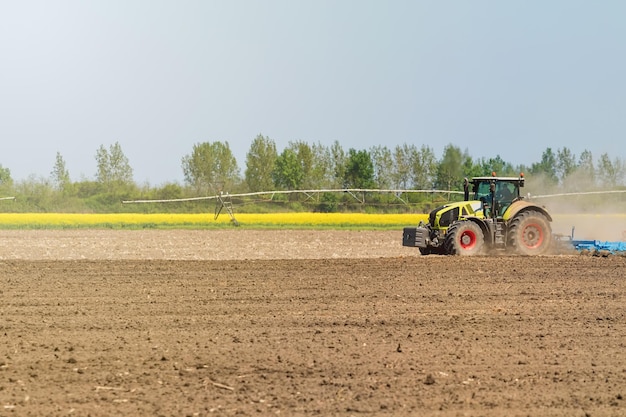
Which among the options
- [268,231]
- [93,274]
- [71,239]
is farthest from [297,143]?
[93,274]

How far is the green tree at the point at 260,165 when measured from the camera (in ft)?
188

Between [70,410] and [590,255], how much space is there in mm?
16680

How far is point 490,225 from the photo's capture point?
68.7ft

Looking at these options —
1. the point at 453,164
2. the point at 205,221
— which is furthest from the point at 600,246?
the point at 205,221

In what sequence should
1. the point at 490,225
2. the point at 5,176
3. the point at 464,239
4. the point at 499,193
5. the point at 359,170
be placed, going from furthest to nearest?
the point at 5,176, the point at 359,170, the point at 499,193, the point at 490,225, the point at 464,239

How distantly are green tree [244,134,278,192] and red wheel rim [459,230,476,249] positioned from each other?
119 feet

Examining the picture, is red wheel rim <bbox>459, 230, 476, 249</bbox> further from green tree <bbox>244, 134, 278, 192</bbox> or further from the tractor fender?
green tree <bbox>244, 134, 278, 192</bbox>

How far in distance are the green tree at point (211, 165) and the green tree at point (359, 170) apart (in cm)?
831

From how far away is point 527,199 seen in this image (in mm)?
21766

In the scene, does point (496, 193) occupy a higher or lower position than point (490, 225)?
higher

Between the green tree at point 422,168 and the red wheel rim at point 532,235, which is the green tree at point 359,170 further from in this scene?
the red wheel rim at point 532,235

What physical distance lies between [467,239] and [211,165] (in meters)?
42.6

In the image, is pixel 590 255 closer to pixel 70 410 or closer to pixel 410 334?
pixel 410 334

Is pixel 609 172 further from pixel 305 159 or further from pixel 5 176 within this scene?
pixel 5 176
